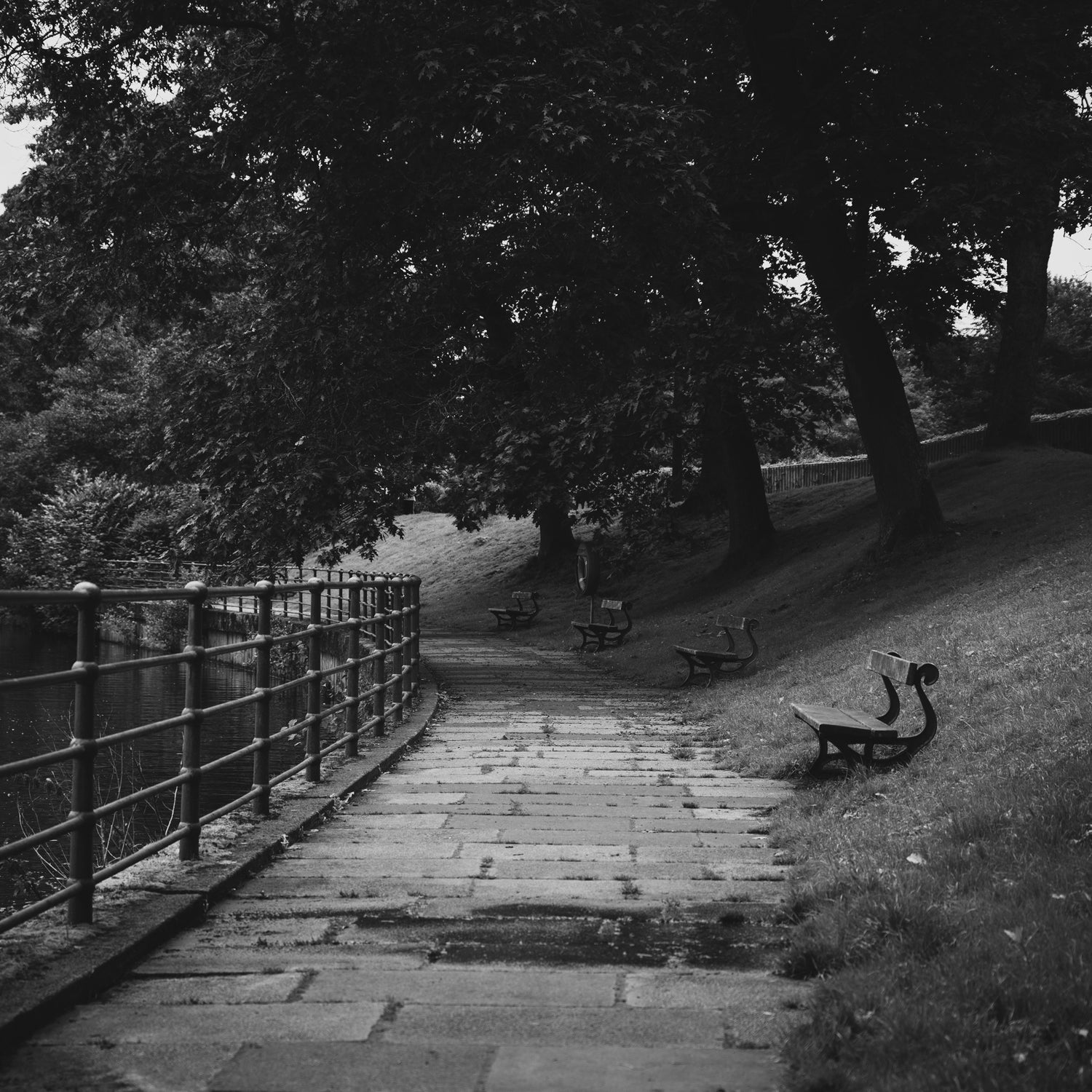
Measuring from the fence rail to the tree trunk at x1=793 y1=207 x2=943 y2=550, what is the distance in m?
3.37

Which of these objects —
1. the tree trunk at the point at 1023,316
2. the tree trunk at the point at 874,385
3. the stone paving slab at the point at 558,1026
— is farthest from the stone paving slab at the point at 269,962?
the tree trunk at the point at 1023,316

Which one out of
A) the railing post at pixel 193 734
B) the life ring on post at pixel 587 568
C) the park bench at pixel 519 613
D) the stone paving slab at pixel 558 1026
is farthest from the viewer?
the park bench at pixel 519 613

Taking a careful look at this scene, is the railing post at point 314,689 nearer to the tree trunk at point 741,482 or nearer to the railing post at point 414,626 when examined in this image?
the railing post at point 414,626

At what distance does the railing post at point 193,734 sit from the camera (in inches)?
228

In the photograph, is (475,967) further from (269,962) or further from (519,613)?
(519,613)

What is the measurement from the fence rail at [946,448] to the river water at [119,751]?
12.8 meters

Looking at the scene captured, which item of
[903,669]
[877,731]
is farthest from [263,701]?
[903,669]

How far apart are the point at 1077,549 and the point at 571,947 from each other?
13.3m

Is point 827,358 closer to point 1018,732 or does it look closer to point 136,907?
point 1018,732

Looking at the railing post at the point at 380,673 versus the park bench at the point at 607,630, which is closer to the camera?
the railing post at the point at 380,673

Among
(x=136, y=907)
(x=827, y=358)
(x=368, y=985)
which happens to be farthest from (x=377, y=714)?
(x=827, y=358)

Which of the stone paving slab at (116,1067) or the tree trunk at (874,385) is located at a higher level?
the tree trunk at (874,385)

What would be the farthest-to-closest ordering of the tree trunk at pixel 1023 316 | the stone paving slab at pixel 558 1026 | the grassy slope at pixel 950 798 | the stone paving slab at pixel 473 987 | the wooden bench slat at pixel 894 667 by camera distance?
the tree trunk at pixel 1023 316, the wooden bench slat at pixel 894 667, the stone paving slab at pixel 473 987, the stone paving slab at pixel 558 1026, the grassy slope at pixel 950 798

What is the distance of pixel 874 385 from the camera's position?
20219mm
